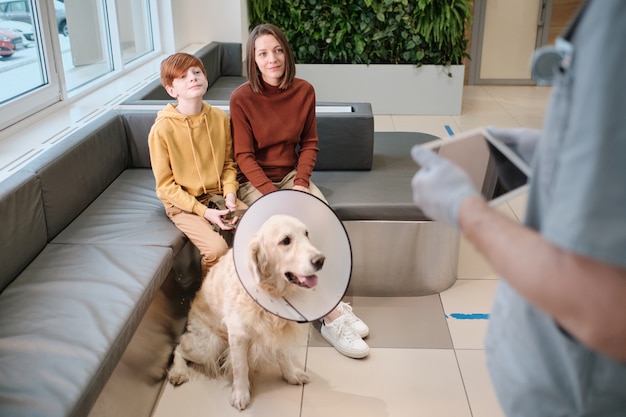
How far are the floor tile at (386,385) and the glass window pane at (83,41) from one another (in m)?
2.80

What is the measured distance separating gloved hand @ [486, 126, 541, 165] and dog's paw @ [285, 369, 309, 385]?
159cm

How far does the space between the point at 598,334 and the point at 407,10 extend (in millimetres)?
5752

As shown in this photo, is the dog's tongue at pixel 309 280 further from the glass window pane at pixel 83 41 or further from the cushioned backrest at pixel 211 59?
the cushioned backrest at pixel 211 59

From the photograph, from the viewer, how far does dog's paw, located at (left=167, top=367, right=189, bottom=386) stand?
8.00 ft

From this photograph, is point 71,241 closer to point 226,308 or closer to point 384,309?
point 226,308

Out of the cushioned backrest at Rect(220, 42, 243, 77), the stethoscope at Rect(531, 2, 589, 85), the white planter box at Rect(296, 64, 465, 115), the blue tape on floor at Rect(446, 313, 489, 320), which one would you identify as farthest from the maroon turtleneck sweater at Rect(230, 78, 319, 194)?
the white planter box at Rect(296, 64, 465, 115)

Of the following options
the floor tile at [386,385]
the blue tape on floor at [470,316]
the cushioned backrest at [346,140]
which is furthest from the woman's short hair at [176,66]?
the blue tape on floor at [470,316]

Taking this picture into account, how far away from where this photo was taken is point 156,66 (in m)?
5.20

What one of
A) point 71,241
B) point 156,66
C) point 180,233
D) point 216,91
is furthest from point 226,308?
point 156,66

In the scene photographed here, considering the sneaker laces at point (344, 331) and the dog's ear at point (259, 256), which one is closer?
the dog's ear at point (259, 256)

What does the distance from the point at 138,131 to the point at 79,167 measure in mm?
598

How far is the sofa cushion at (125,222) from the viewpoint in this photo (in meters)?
2.53

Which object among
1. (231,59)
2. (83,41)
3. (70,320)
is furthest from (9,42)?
(231,59)

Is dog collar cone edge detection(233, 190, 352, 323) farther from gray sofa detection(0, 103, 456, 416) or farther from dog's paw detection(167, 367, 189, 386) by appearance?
dog's paw detection(167, 367, 189, 386)
